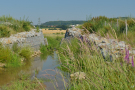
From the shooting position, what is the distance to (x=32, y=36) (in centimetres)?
1442

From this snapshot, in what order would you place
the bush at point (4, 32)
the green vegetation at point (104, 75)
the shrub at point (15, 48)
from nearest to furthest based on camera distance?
the green vegetation at point (104, 75), the shrub at point (15, 48), the bush at point (4, 32)

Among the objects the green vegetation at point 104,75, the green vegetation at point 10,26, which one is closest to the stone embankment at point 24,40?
the green vegetation at point 10,26

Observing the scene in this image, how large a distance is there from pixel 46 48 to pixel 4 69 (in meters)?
7.35

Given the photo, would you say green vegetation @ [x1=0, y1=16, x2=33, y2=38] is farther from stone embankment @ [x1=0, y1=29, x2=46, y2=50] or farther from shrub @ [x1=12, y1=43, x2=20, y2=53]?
shrub @ [x1=12, y1=43, x2=20, y2=53]

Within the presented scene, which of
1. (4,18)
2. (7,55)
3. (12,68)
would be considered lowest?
(12,68)

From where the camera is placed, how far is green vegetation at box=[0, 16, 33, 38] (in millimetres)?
11914

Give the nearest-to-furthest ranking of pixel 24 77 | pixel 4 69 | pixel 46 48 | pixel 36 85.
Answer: pixel 36 85, pixel 24 77, pixel 4 69, pixel 46 48

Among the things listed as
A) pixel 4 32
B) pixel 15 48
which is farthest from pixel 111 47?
pixel 4 32

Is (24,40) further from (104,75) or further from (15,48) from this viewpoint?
(104,75)

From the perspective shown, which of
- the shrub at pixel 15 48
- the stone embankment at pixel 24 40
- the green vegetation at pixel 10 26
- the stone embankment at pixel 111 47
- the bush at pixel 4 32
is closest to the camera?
the stone embankment at pixel 111 47

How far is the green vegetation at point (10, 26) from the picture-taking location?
11914 mm

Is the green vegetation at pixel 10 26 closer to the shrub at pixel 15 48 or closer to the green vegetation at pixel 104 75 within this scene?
the shrub at pixel 15 48

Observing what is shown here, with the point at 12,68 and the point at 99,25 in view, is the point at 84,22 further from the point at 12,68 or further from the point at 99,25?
the point at 12,68

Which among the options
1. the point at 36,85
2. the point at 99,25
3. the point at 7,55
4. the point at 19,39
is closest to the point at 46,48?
the point at 19,39
